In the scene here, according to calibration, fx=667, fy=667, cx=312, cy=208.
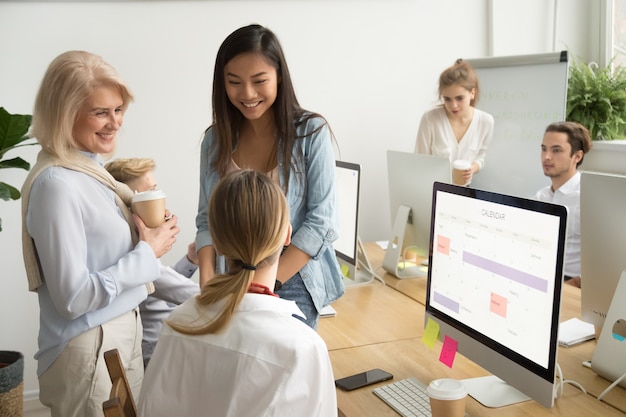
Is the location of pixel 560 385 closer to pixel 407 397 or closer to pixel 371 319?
pixel 407 397

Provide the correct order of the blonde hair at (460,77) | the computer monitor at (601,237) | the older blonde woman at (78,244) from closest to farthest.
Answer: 1. the older blonde woman at (78,244)
2. the computer monitor at (601,237)
3. the blonde hair at (460,77)

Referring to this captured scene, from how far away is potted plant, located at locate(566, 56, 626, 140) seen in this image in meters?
4.21

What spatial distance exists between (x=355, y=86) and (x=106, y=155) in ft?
7.07

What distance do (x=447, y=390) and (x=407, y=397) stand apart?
273 millimetres

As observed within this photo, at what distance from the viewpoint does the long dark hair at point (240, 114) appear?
1.88 m

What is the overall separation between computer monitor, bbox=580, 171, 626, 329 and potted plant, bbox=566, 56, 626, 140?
2585 millimetres

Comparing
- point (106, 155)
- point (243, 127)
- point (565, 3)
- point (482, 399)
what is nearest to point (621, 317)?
point (482, 399)

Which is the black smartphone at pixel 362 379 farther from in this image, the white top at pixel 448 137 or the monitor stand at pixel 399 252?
the white top at pixel 448 137

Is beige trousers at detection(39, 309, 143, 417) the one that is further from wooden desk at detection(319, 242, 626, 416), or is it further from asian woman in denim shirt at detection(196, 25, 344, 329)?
wooden desk at detection(319, 242, 626, 416)

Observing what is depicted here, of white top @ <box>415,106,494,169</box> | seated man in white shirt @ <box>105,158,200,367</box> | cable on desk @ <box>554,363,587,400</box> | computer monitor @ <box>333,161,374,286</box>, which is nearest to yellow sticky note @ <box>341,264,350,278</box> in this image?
computer monitor @ <box>333,161,374,286</box>

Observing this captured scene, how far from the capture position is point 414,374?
1.83 m

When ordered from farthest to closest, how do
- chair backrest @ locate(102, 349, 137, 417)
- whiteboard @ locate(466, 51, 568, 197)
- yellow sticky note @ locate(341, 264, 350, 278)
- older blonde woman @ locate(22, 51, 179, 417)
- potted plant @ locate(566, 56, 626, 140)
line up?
potted plant @ locate(566, 56, 626, 140), whiteboard @ locate(466, 51, 568, 197), yellow sticky note @ locate(341, 264, 350, 278), older blonde woman @ locate(22, 51, 179, 417), chair backrest @ locate(102, 349, 137, 417)

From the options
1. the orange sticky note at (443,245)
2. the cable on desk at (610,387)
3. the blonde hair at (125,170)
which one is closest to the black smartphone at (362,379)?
the orange sticky note at (443,245)

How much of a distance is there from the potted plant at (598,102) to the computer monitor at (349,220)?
7.26ft
